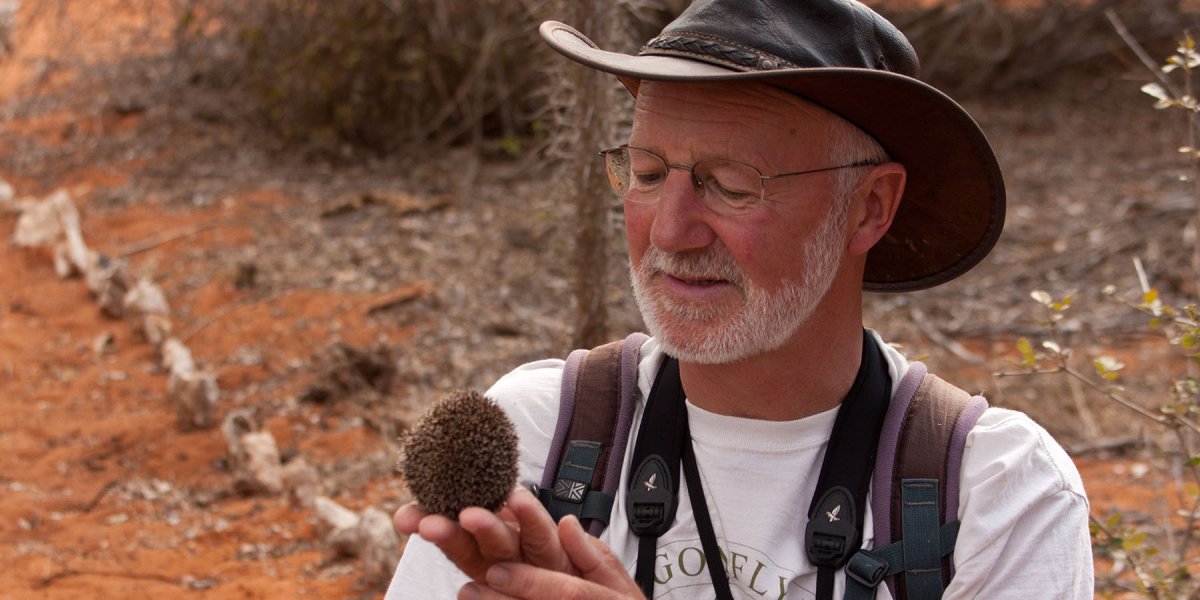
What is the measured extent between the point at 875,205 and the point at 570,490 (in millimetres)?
883

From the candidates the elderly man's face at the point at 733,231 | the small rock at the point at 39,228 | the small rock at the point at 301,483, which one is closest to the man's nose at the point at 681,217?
the elderly man's face at the point at 733,231

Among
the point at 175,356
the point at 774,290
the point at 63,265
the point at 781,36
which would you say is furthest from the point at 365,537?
the point at 63,265

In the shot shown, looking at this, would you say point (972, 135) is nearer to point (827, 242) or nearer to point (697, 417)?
point (827, 242)

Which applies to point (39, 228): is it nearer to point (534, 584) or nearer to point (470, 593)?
point (470, 593)

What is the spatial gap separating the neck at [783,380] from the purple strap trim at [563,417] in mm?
227

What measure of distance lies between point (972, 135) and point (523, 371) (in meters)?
1.04

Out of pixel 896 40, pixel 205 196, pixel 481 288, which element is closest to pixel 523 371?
pixel 896 40

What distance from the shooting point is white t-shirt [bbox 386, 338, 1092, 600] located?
208cm

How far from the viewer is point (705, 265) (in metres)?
2.31

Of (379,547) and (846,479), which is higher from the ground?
(846,479)

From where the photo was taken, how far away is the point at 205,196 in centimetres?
951

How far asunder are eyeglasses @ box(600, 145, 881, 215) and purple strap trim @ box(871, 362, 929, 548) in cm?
45

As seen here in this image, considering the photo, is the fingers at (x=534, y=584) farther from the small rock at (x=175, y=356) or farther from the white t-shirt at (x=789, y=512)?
the small rock at (x=175, y=356)

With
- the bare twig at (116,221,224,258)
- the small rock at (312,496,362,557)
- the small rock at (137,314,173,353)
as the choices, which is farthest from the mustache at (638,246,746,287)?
the bare twig at (116,221,224,258)
